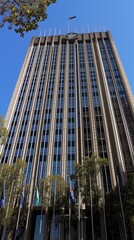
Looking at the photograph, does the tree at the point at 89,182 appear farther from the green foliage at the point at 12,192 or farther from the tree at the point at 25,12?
the tree at the point at 25,12

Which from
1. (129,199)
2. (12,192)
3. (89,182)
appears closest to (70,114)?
(89,182)

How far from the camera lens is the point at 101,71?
230 feet

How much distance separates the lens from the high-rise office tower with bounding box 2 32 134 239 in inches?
1890

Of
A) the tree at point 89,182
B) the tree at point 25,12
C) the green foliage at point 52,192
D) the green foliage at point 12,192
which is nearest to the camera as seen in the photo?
the tree at point 25,12

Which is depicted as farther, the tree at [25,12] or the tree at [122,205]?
the tree at [122,205]

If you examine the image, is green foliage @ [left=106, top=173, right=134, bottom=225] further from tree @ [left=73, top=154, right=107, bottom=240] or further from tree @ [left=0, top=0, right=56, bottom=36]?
tree @ [left=0, top=0, right=56, bottom=36]

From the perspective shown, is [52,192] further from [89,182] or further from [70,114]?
[70,114]

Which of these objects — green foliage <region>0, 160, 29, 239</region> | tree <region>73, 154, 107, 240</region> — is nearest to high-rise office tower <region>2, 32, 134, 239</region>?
green foliage <region>0, 160, 29, 239</region>

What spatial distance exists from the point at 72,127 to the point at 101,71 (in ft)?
85.4

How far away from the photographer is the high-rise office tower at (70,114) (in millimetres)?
48000

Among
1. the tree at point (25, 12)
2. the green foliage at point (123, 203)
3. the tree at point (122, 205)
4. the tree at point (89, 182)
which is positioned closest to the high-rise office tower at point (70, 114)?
the tree at point (122, 205)

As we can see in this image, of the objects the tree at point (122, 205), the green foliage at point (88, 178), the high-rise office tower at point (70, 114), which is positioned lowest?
the tree at point (122, 205)

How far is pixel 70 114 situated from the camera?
5919 cm

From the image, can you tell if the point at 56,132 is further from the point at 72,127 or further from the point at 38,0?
the point at 38,0
